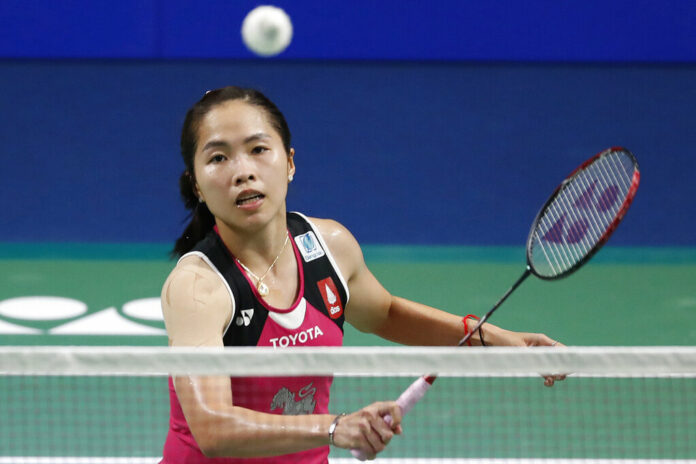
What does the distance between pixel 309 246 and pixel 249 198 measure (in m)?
0.30

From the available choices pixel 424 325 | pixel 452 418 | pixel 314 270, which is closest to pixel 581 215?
pixel 424 325

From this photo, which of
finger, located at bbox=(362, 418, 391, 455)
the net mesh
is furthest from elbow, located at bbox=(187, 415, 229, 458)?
the net mesh

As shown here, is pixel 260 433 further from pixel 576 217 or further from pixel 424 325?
pixel 576 217

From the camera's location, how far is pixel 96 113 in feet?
23.2

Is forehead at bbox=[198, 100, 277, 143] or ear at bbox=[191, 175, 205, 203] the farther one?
ear at bbox=[191, 175, 205, 203]

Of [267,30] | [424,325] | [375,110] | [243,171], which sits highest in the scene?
[267,30]

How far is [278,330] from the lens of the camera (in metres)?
2.39

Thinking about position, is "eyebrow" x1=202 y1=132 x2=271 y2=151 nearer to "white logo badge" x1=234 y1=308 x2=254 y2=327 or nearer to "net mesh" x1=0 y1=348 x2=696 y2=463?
"white logo badge" x1=234 y1=308 x2=254 y2=327

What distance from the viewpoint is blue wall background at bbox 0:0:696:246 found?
6.91 m

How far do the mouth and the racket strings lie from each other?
2.77 ft

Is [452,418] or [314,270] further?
[452,418]

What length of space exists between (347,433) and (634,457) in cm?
213

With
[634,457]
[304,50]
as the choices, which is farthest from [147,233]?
[634,457]

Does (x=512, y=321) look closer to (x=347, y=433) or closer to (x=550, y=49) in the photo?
(x=550, y=49)
